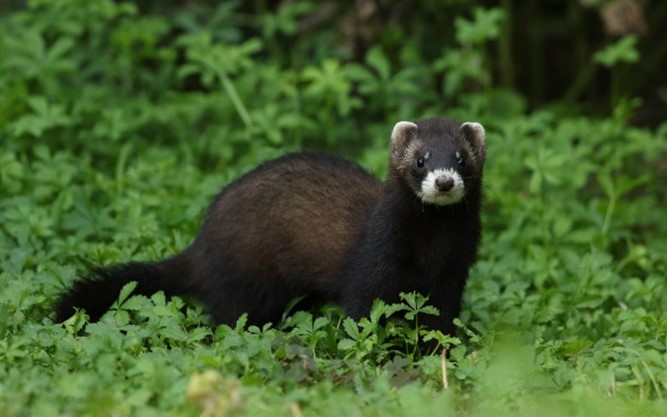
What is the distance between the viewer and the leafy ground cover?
509 cm

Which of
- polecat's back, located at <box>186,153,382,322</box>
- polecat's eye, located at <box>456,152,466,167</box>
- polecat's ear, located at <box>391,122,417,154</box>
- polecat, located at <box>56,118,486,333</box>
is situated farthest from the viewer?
polecat's back, located at <box>186,153,382,322</box>

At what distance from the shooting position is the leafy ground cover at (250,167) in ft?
16.7

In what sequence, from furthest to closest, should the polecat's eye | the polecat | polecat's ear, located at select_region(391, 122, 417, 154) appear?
polecat's ear, located at select_region(391, 122, 417, 154)
the polecat
the polecat's eye

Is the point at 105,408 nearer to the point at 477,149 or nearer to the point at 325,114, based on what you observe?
the point at 477,149

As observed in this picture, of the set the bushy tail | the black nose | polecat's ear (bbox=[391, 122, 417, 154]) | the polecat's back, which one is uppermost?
polecat's ear (bbox=[391, 122, 417, 154])

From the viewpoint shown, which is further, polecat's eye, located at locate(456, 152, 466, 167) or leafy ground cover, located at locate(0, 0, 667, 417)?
polecat's eye, located at locate(456, 152, 466, 167)

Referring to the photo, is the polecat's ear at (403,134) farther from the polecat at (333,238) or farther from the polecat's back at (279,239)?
the polecat's back at (279,239)

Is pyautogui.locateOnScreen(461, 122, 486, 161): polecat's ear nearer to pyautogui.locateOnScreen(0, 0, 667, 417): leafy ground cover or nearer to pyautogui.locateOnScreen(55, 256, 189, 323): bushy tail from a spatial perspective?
pyautogui.locateOnScreen(0, 0, 667, 417): leafy ground cover

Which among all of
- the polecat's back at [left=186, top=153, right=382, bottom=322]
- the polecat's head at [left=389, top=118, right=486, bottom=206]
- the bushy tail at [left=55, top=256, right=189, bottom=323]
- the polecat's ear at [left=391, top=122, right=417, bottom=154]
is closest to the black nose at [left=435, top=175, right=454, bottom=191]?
the polecat's head at [left=389, top=118, right=486, bottom=206]

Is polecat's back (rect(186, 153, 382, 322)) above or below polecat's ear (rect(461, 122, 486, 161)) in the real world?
below

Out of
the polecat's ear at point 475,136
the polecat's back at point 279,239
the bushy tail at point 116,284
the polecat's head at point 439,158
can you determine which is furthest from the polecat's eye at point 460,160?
the bushy tail at point 116,284

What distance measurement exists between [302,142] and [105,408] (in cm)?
528

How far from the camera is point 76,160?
860 cm

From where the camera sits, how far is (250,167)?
8.59 m
